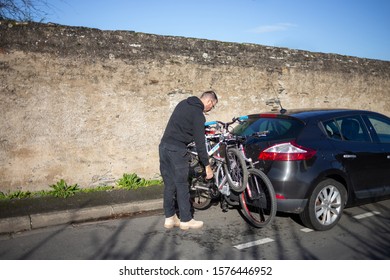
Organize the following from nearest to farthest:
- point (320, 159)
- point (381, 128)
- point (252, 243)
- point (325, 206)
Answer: point (252, 243), point (320, 159), point (325, 206), point (381, 128)

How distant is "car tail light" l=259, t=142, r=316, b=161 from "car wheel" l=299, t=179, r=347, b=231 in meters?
0.46

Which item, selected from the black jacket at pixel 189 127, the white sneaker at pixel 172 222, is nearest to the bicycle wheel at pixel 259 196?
the black jacket at pixel 189 127

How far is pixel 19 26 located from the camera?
20.8ft

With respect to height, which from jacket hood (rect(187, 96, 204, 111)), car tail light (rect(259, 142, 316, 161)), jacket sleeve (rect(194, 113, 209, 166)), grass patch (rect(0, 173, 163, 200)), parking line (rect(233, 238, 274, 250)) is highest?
jacket hood (rect(187, 96, 204, 111))

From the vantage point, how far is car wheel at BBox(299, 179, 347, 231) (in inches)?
186

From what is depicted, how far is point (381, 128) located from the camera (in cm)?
569

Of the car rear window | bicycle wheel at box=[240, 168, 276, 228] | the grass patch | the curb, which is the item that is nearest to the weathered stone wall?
the grass patch

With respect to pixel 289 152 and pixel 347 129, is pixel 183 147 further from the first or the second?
pixel 347 129

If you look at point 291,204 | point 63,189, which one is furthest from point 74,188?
point 291,204

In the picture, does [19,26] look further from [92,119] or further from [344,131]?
[344,131]

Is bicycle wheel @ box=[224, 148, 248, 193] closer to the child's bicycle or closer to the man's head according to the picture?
the child's bicycle

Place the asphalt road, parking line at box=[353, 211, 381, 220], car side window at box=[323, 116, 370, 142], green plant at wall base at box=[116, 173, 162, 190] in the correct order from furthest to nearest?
green plant at wall base at box=[116, 173, 162, 190] < parking line at box=[353, 211, 381, 220] < car side window at box=[323, 116, 370, 142] < the asphalt road

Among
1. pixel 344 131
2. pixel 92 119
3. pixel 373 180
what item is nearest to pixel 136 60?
pixel 92 119

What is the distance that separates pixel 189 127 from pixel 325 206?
6.96 feet
